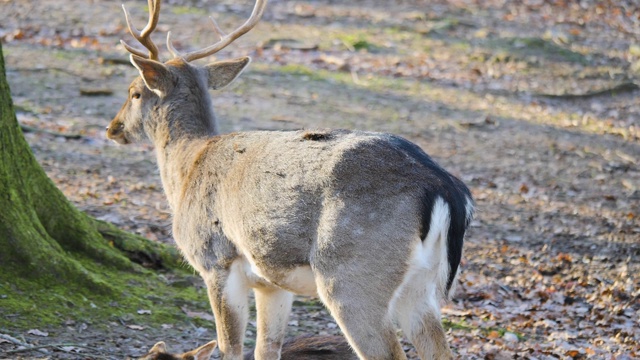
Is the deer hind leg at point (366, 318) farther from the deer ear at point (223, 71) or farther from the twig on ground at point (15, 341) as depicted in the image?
the deer ear at point (223, 71)

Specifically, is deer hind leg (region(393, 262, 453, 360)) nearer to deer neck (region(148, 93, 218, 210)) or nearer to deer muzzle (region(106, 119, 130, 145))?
deer neck (region(148, 93, 218, 210))

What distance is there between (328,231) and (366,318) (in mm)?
497

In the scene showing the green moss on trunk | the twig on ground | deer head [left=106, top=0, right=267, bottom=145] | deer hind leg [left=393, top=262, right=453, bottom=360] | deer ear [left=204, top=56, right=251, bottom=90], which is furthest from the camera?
deer ear [left=204, top=56, right=251, bottom=90]

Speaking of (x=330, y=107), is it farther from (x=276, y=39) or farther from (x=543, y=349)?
(x=543, y=349)

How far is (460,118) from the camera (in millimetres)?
13562

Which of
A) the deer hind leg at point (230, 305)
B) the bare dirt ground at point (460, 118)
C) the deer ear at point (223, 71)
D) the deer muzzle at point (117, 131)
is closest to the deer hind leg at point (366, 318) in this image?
the deer hind leg at point (230, 305)

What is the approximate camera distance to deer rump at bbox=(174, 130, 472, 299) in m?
4.75

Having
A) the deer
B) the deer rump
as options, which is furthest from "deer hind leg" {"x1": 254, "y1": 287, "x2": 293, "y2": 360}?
the deer rump

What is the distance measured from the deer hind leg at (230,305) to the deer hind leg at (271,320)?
24 centimetres

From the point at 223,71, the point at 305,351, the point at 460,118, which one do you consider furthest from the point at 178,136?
the point at 460,118

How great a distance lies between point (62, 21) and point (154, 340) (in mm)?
11471

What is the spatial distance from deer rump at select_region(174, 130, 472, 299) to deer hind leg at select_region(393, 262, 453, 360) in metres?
0.06

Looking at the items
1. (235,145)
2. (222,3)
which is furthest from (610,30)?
(235,145)

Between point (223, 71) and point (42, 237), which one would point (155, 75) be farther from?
point (42, 237)
